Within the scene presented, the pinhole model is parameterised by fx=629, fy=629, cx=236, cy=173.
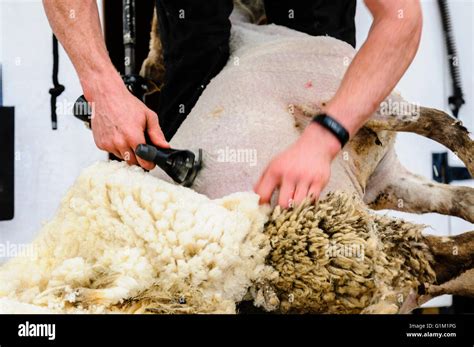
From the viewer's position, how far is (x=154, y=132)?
1.23 meters

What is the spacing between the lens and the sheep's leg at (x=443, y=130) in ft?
5.29

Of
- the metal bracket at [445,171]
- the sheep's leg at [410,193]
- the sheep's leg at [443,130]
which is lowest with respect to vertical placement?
the sheep's leg at [410,193]

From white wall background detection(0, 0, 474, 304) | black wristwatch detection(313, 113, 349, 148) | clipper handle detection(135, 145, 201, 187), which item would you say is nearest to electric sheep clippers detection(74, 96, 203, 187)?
clipper handle detection(135, 145, 201, 187)

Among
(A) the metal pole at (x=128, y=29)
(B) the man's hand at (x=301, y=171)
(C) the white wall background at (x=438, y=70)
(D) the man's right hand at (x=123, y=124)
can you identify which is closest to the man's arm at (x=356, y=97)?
(B) the man's hand at (x=301, y=171)

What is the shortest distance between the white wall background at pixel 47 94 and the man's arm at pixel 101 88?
32 cm

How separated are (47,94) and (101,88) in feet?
1.85

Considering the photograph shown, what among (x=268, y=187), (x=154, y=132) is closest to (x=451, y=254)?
(x=268, y=187)

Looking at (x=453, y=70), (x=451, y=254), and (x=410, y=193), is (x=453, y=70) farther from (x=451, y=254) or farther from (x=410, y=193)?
(x=451, y=254)

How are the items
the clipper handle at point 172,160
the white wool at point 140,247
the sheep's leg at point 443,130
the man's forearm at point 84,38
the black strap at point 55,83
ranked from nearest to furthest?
the white wool at point 140,247, the clipper handle at point 172,160, the man's forearm at point 84,38, the sheep's leg at point 443,130, the black strap at point 55,83

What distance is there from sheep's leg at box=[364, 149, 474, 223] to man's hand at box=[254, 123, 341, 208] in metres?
0.59

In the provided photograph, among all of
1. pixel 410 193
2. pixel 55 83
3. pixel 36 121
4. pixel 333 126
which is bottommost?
pixel 410 193

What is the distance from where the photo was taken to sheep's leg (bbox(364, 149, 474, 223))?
1.77 metres

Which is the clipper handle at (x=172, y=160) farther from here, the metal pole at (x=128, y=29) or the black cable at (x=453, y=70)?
the black cable at (x=453, y=70)

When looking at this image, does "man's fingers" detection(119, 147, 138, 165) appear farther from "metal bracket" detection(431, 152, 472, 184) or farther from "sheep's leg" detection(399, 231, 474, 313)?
"metal bracket" detection(431, 152, 472, 184)
